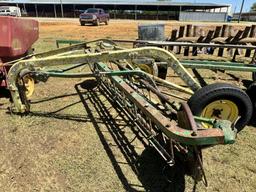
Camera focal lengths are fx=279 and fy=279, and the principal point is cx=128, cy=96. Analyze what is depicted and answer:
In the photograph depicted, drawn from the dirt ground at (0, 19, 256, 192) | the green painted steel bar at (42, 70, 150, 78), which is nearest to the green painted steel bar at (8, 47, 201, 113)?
the green painted steel bar at (42, 70, 150, 78)

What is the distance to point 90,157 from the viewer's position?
319 centimetres

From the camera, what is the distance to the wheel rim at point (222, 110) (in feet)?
10.0

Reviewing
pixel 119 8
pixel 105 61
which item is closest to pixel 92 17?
pixel 105 61

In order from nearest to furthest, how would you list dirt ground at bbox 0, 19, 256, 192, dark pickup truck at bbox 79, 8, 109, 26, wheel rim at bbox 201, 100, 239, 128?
dirt ground at bbox 0, 19, 256, 192
wheel rim at bbox 201, 100, 239, 128
dark pickup truck at bbox 79, 8, 109, 26

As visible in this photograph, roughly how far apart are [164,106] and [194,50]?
6908mm

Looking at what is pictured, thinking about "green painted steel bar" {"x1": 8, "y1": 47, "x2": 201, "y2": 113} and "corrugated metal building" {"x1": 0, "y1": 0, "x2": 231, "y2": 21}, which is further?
"corrugated metal building" {"x1": 0, "y1": 0, "x2": 231, "y2": 21}

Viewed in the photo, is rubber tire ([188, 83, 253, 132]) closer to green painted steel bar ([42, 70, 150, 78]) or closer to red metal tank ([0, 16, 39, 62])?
green painted steel bar ([42, 70, 150, 78])

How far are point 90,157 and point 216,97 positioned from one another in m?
1.55

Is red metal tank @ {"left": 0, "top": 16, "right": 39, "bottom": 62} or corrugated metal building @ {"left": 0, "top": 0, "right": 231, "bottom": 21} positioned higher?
red metal tank @ {"left": 0, "top": 16, "right": 39, "bottom": 62}

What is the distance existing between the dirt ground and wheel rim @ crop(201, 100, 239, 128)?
0.45 metres

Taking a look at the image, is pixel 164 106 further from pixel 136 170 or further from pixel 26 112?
pixel 26 112

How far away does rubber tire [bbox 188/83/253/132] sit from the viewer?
288 cm

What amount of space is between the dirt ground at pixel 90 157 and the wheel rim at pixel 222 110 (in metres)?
0.45

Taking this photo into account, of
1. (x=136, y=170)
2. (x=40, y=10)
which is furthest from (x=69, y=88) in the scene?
(x=40, y=10)
